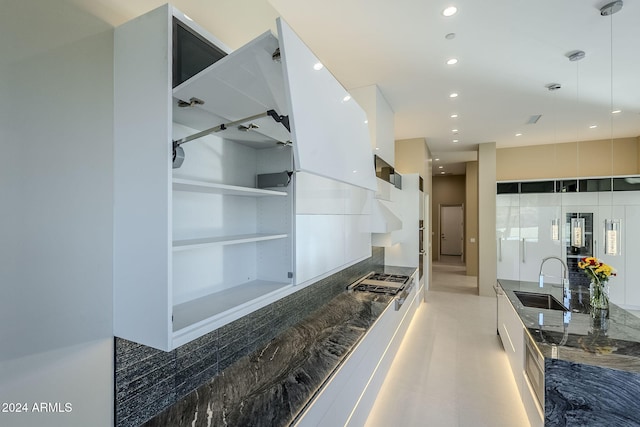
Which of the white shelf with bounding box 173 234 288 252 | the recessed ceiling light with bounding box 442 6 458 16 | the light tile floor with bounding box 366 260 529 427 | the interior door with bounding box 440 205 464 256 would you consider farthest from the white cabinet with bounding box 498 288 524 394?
the interior door with bounding box 440 205 464 256

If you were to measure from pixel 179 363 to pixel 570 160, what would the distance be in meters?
8.26

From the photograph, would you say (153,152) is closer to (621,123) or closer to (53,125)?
(53,125)

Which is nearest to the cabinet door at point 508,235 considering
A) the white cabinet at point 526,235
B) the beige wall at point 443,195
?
the white cabinet at point 526,235

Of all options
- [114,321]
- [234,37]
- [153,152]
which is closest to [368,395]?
[114,321]

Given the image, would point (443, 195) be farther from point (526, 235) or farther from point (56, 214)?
point (56, 214)

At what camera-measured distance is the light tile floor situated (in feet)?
8.08

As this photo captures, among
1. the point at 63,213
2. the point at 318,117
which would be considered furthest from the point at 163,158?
the point at 318,117

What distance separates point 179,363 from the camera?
136 cm

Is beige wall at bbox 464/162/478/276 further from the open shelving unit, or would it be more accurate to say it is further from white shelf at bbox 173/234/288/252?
the open shelving unit

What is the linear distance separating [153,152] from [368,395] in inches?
94.3

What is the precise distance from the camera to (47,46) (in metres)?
0.94

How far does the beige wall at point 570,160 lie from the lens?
596cm

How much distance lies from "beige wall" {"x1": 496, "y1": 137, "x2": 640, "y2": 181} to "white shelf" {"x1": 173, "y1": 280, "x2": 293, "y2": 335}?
7.19m

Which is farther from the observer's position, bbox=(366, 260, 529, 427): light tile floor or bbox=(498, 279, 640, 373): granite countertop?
bbox=(366, 260, 529, 427): light tile floor
